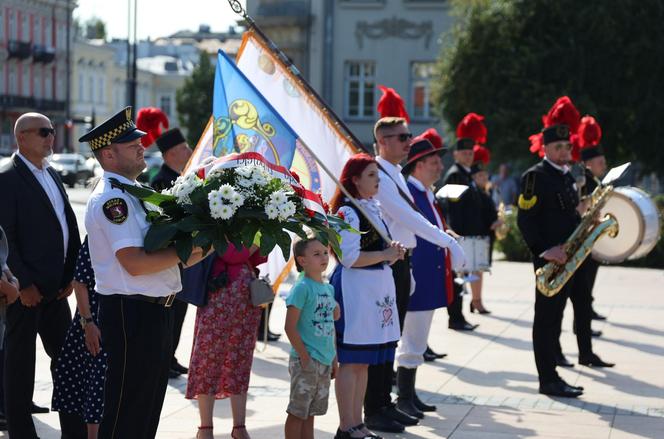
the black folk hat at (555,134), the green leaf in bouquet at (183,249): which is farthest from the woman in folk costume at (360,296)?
the black folk hat at (555,134)

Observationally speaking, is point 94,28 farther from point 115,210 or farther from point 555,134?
point 115,210

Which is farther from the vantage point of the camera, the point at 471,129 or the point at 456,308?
the point at 471,129

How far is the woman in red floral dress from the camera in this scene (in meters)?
7.09

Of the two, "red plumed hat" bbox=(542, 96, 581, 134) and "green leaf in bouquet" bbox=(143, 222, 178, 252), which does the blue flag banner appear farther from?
"red plumed hat" bbox=(542, 96, 581, 134)

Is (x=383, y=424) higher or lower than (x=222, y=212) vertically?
lower

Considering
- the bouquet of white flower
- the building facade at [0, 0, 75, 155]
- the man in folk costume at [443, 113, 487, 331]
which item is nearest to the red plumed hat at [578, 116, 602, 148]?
the man in folk costume at [443, 113, 487, 331]

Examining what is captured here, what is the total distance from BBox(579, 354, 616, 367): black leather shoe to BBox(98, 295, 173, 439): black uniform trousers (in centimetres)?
563

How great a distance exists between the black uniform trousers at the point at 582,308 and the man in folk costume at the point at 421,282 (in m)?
1.29

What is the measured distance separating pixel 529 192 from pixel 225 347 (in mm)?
3022

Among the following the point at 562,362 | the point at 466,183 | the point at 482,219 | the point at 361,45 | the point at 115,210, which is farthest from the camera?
the point at 361,45

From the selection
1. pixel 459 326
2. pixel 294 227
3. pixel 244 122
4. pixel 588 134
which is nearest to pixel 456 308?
pixel 459 326

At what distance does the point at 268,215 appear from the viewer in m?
5.34

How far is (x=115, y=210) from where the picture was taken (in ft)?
17.5

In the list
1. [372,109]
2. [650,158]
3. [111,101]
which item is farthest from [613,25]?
[111,101]
